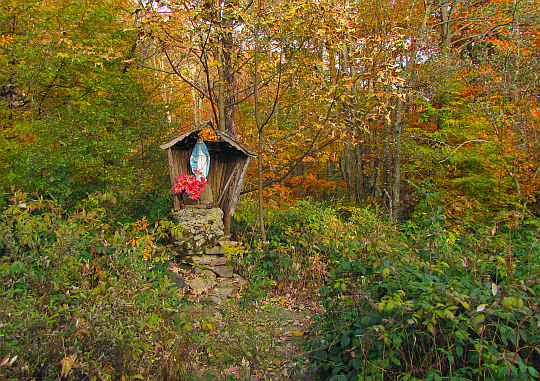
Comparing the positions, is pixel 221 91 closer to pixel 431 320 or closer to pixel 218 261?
pixel 218 261

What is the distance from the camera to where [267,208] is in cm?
820

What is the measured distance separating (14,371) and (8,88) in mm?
7681

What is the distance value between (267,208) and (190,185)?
2.07 meters

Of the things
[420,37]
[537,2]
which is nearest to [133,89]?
[420,37]

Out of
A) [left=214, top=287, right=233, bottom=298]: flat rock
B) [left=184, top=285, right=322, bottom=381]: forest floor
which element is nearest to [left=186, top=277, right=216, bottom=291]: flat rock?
[left=214, top=287, right=233, bottom=298]: flat rock

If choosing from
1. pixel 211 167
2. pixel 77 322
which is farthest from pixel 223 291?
pixel 77 322

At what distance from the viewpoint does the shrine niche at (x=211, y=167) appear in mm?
6824

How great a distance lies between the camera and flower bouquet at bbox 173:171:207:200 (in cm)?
666

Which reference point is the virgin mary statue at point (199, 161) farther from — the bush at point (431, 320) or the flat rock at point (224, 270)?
the bush at point (431, 320)

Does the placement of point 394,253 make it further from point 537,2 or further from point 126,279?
point 537,2

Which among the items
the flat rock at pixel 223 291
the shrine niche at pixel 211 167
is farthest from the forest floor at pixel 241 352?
the shrine niche at pixel 211 167

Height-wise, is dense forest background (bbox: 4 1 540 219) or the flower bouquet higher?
dense forest background (bbox: 4 1 540 219)

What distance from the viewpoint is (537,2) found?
32.7 feet

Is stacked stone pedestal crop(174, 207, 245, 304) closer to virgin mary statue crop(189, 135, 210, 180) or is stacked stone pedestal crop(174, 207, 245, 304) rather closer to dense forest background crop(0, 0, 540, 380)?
dense forest background crop(0, 0, 540, 380)
